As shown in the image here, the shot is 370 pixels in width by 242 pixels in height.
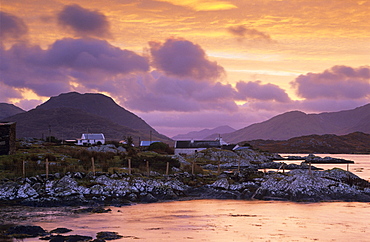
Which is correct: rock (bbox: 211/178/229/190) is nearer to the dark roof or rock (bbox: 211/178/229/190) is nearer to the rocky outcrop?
the rocky outcrop

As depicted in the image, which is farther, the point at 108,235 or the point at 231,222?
the point at 231,222

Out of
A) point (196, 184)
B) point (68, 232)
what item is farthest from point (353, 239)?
point (196, 184)

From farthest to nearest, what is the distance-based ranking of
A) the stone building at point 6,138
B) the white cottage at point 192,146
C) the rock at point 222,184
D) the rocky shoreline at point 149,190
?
the white cottage at point 192,146
the stone building at point 6,138
the rock at point 222,184
the rocky shoreline at point 149,190

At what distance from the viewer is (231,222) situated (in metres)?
31.3

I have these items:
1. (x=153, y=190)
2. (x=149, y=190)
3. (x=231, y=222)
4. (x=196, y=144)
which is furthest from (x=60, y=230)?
(x=196, y=144)

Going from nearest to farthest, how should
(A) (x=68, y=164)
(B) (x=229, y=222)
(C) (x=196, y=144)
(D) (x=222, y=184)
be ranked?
1. (B) (x=229, y=222)
2. (D) (x=222, y=184)
3. (A) (x=68, y=164)
4. (C) (x=196, y=144)

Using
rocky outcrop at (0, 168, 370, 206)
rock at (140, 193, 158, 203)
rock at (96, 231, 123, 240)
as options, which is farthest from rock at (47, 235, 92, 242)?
rock at (140, 193, 158, 203)

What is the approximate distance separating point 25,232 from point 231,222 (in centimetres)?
1454

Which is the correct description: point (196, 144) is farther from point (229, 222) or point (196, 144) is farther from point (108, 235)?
point (108, 235)

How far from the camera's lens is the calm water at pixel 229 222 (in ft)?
87.7


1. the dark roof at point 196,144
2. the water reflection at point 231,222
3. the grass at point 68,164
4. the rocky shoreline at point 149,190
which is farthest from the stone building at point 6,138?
the dark roof at point 196,144

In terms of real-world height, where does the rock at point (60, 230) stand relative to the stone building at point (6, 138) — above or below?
below

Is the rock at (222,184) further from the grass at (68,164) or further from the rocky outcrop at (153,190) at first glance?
the grass at (68,164)

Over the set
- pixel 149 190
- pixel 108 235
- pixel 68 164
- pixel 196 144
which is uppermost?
pixel 196 144
